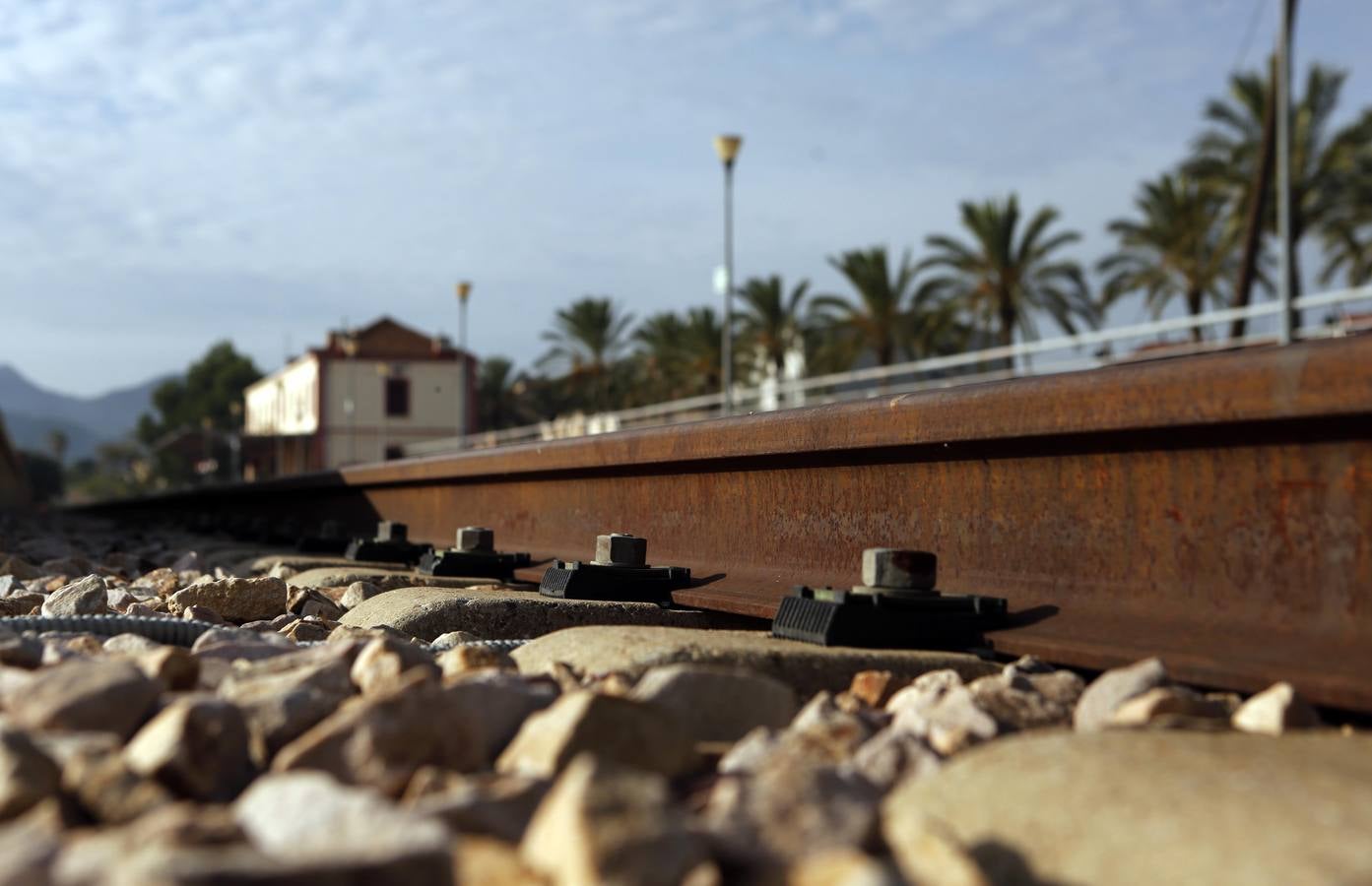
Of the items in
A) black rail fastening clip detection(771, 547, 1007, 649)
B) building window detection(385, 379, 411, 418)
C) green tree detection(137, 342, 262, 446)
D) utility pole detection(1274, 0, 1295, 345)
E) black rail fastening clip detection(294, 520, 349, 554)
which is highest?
green tree detection(137, 342, 262, 446)

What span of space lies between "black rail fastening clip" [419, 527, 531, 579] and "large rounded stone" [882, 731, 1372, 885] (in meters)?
3.60

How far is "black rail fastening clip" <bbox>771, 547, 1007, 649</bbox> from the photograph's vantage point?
3.01 metres

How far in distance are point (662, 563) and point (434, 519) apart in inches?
132

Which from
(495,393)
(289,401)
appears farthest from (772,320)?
(289,401)

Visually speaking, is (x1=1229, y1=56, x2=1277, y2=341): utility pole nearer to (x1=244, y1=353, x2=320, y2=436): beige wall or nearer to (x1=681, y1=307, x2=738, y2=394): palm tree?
(x1=681, y1=307, x2=738, y2=394): palm tree

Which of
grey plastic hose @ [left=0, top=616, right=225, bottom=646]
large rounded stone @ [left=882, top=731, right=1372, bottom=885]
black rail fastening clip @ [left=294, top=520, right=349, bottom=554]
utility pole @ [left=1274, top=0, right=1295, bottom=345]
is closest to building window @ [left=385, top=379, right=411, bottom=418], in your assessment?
utility pole @ [left=1274, top=0, right=1295, bottom=345]

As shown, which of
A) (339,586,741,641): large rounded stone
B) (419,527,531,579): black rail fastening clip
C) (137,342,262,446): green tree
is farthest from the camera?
(137,342,262,446): green tree

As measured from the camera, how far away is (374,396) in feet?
251

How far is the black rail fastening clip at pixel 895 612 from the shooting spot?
9.89 feet

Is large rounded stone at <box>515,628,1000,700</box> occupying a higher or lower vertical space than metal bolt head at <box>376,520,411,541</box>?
lower

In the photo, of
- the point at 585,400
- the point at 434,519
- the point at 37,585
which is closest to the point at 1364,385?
the point at 37,585

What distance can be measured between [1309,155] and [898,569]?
101 ft

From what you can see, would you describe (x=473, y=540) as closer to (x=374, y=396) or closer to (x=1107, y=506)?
(x=1107, y=506)

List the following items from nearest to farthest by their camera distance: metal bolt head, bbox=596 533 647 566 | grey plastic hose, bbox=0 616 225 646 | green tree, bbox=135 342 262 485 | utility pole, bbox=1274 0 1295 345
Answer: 1. grey plastic hose, bbox=0 616 225 646
2. metal bolt head, bbox=596 533 647 566
3. utility pole, bbox=1274 0 1295 345
4. green tree, bbox=135 342 262 485
